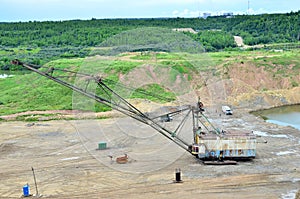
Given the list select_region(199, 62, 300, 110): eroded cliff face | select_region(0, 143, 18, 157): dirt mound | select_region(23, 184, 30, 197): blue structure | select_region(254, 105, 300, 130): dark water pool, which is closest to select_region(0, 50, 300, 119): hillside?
select_region(199, 62, 300, 110): eroded cliff face

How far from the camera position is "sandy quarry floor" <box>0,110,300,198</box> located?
2588 cm

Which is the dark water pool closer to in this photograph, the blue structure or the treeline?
the blue structure

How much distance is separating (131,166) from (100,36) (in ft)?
218

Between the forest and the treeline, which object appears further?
the treeline

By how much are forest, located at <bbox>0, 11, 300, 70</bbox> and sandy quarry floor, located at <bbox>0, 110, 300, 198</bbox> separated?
132ft

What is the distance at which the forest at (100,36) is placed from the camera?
283ft

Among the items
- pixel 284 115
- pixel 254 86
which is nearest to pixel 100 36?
pixel 254 86

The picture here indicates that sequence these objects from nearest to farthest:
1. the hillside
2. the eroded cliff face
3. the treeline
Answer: the eroded cliff face < the hillside < the treeline

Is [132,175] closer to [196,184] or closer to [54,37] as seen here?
[196,184]

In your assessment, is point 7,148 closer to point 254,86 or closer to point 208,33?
point 254,86

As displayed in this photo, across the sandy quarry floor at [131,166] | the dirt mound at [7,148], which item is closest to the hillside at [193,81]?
the sandy quarry floor at [131,166]

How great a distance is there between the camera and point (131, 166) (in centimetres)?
3078

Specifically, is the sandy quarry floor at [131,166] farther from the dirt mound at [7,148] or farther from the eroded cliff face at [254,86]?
the eroded cliff face at [254,86]

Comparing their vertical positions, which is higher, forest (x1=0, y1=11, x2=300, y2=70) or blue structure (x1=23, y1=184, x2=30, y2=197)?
forest (x1=0, y1=11, x2=300, y2=70)
